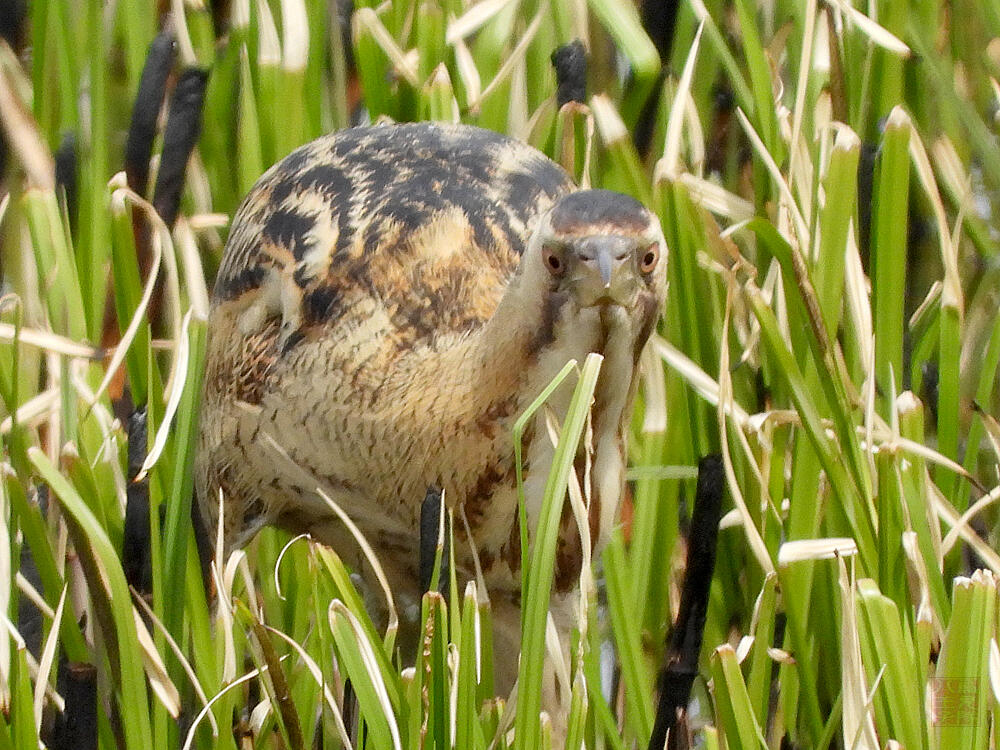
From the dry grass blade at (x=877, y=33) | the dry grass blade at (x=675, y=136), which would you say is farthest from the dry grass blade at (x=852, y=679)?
the dry grass blade at (x=877, y=33)

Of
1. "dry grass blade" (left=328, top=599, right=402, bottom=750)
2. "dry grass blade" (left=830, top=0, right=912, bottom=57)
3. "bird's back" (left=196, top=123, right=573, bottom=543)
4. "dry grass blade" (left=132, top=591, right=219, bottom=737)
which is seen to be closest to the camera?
"dry grass blade" (left=328, top=599, right=402, bottom=750)

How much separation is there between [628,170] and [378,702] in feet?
1.59

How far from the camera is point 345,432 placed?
39.7 inches

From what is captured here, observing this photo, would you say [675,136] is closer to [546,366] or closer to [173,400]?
[546,366]

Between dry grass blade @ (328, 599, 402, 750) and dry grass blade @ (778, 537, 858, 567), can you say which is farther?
dry grass blade @ (778, 537, 858, 567)

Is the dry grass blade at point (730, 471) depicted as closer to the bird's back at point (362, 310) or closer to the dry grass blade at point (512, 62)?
the bird's back at point (362, 310)

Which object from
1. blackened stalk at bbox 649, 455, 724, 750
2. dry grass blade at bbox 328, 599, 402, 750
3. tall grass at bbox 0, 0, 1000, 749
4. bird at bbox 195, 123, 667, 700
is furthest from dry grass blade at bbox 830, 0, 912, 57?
dry grass blade at bbox 328, 599, 402, 750

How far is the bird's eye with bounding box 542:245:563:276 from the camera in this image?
34.1 inches

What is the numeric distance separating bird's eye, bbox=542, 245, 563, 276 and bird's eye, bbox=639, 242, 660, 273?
0.15 ft

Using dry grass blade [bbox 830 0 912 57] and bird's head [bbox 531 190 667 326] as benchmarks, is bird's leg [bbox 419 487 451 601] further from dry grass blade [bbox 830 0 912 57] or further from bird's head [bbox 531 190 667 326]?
dry grass blade [bbox 830 0 912 57]

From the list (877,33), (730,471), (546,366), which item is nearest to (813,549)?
(730,471)

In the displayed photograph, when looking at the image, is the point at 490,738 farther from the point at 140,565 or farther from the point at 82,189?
the point at 82,189

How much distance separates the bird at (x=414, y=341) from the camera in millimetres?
907

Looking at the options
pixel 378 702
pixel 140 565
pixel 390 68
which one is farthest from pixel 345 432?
pixel 390 68
